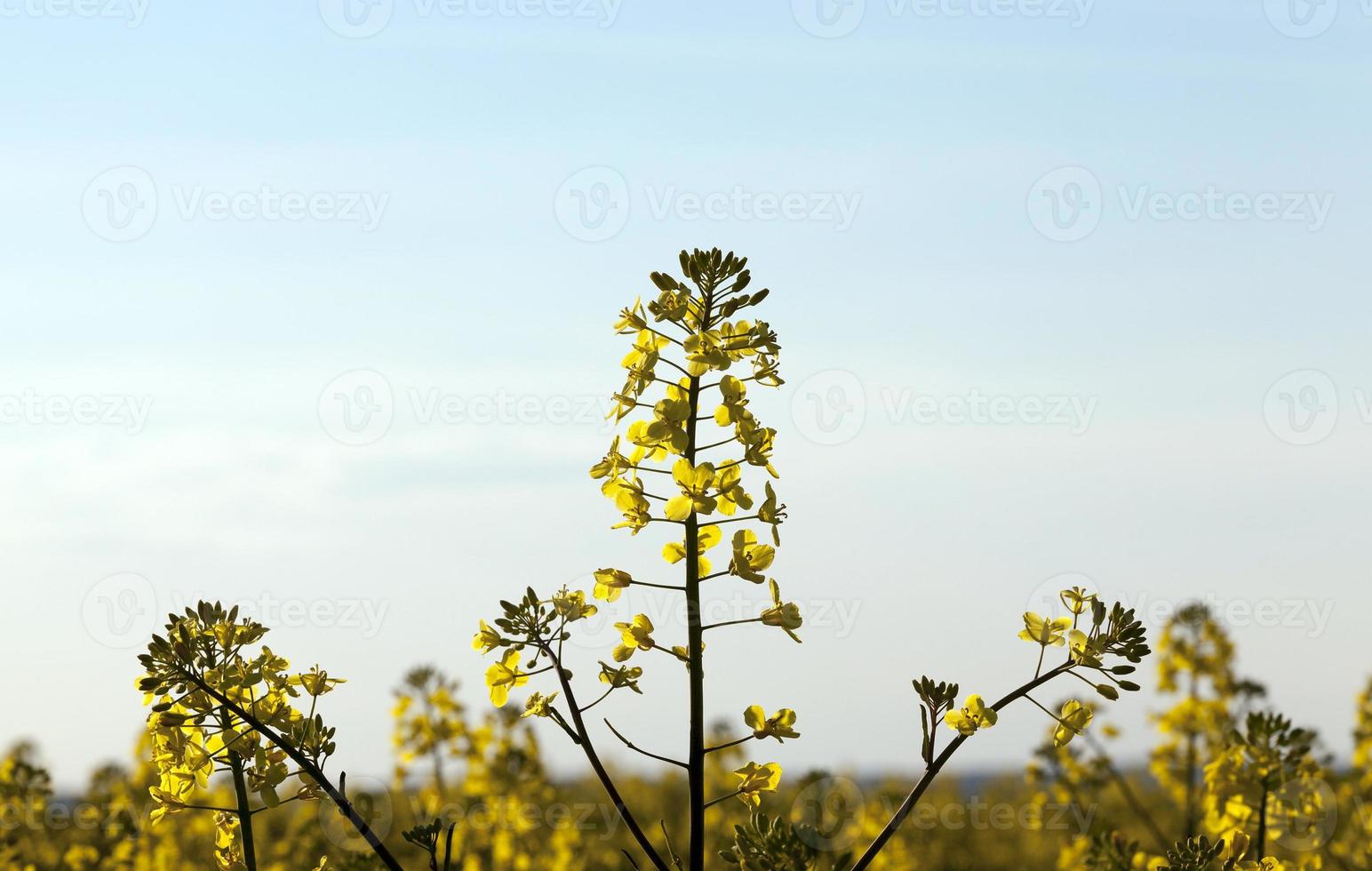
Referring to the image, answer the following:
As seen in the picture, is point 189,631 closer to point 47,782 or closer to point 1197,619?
point 47,782

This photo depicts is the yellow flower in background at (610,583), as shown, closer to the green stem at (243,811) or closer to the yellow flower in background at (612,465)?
the yellow flower in background at (612,465)

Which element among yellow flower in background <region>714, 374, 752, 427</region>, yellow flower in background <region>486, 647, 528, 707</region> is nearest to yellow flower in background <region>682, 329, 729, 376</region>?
yellow flower in background <region>714, 374, 752, 427</region>

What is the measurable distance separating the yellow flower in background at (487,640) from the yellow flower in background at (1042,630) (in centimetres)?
134

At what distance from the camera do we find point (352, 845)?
593 cm

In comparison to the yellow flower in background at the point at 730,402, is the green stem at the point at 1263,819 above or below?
below

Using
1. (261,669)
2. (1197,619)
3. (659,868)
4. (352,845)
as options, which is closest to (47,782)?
(352,845)

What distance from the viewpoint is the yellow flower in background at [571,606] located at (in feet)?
11.2

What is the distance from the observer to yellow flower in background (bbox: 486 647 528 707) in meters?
3.38

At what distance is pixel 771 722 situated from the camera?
353 centimetres

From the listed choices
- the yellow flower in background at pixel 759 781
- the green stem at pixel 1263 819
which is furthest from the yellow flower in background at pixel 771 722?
the green stem at pixel 1263 819

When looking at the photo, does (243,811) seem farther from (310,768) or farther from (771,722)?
(771,722)

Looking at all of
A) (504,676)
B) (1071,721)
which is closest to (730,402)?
(504,676)

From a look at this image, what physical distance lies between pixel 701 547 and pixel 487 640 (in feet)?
1.97

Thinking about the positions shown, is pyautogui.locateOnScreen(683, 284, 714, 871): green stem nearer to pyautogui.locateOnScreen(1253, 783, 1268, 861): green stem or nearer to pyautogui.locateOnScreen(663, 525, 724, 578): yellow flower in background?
pyautogui.locateOnScreen(663, 525, 724, 578): yellow flower in background
